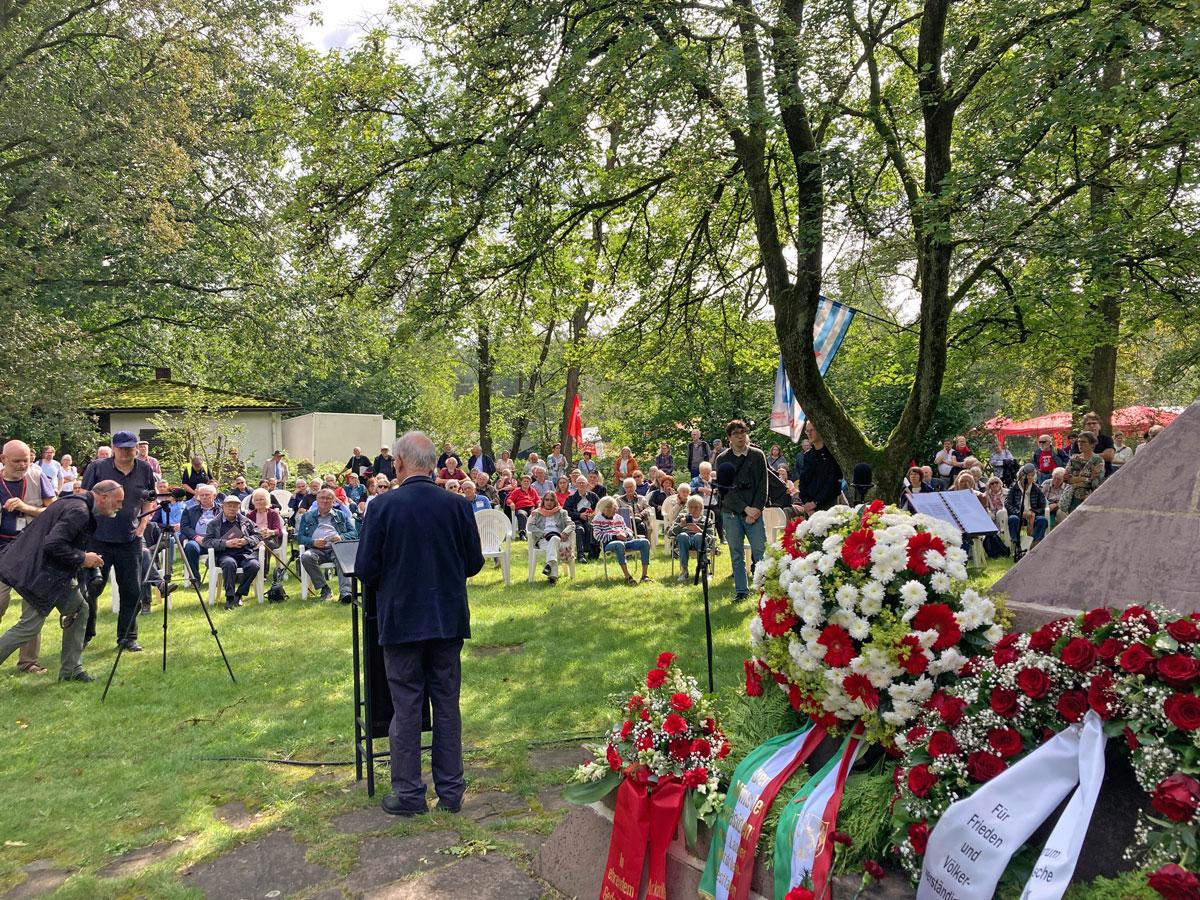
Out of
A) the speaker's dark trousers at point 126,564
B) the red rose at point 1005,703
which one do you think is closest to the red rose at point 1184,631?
the red rose at point 1005,703

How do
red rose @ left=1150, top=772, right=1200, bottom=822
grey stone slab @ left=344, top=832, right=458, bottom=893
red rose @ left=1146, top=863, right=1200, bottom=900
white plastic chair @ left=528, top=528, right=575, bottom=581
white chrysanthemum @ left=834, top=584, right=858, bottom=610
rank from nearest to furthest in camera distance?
red rose @ left=1146, top=863, right=1200, bottom=900, red rose @ left=1150, top=772, right=1200, bottom=822, white chrysanthemum @ left=834, top=584, right=858, bottom=610, grey stone slab @ left=344, top=832, right=458, bottom=893, white plastic chair @ left=528, top=528, right=575, bottom=581

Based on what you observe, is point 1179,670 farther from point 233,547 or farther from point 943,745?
point 233,547

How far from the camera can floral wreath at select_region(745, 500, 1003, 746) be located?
2.91 meters

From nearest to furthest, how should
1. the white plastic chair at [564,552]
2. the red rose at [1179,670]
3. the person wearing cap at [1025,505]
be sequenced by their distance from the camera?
the red rose at [1179,670], the white plastic chair at [564,552], the person wearing cap at [1025,505]

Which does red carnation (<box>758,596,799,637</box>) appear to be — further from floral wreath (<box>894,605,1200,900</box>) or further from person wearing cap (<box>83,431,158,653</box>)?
person wearing cap (<box>83,431,158,653</box>)

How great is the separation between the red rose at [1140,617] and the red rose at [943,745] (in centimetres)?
64

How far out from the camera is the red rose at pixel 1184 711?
2156mm

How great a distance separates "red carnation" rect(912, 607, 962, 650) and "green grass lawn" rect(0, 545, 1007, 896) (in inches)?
102

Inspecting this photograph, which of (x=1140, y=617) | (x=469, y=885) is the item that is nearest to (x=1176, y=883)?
(x=1140, y=617)

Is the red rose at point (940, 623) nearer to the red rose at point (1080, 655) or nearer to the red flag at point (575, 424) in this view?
the red rose at point (1080, 655)

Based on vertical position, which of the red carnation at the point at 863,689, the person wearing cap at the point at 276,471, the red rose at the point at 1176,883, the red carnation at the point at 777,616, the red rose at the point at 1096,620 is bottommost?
the red rose at the point at 1176,883

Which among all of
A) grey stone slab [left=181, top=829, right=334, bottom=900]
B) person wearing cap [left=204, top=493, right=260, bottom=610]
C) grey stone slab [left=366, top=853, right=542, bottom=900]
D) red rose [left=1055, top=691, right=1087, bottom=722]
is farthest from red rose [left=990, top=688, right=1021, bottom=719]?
person wearing cap [left=204, top=493, right=260, bottom=610]

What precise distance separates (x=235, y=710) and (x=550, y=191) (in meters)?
6.10

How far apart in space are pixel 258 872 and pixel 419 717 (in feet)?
3.29
